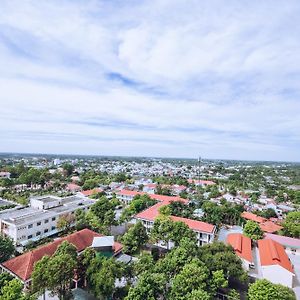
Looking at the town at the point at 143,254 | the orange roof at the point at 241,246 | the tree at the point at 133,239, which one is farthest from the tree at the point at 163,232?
the orange roof at the point at 241,246

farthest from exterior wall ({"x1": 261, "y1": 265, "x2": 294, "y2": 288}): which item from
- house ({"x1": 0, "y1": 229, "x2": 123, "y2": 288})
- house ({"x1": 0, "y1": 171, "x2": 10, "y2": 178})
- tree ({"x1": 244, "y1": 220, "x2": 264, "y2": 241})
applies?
house ({"x1": 0, "y1": 171, "x2": 10, "y2": 178})

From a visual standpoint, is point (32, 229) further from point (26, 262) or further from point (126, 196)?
point (126, 196)

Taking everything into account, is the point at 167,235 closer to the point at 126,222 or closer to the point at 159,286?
the point at 159,286

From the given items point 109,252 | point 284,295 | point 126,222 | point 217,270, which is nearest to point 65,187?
point 126,222

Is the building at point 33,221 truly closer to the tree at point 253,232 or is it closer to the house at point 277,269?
the tree at point 253,232

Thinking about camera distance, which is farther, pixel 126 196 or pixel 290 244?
pixel 126 196

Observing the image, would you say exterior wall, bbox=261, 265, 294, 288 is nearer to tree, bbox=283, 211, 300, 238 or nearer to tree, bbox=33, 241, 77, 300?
tree, bbox=283, 211, 300, 238

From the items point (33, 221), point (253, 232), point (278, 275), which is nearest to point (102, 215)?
point (33, 221)
